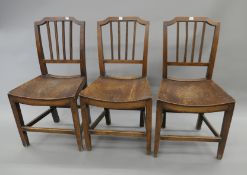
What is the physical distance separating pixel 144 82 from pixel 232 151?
3.00 ft

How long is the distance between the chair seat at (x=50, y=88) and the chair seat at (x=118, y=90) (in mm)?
126

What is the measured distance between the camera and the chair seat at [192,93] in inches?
58.3

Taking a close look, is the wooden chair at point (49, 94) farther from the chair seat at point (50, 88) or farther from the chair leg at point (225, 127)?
the chair leg at point (225, 127)

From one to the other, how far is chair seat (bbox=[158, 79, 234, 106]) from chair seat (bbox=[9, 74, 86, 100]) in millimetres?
672

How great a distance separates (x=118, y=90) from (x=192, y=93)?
0.55 m

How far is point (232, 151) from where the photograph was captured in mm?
1806

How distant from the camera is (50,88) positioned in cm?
175

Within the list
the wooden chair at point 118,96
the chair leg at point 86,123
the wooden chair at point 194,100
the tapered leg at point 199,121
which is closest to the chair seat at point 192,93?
the wooden chair at point 194,100

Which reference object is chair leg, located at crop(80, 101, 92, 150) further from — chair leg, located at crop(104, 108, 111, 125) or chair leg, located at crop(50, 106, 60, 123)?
chair leg, located at crop(50, 106, 60, 123)

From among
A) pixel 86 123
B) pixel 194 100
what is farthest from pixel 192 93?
pixel 86 123

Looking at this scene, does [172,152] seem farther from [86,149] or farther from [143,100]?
[86,149]

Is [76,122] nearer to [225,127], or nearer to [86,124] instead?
[86,124]

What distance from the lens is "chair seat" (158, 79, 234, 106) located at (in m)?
1.48

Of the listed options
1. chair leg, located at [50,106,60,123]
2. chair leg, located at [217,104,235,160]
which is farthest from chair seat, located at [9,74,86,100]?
chair leg, located at [217,104,235,160]
